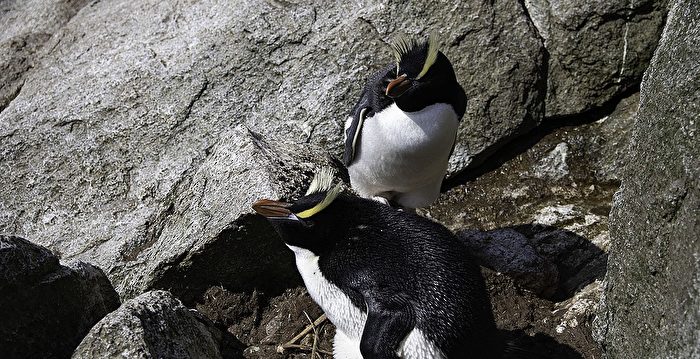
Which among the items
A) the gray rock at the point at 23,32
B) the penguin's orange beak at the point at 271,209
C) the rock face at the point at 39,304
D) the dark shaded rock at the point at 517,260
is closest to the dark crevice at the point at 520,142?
the dark shaded rock at the point at 517,260

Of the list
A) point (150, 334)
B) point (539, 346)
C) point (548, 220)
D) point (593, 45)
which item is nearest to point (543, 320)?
point (539, 346)

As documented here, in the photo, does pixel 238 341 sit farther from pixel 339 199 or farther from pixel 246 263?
pixel 339 199

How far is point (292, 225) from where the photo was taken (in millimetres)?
2887

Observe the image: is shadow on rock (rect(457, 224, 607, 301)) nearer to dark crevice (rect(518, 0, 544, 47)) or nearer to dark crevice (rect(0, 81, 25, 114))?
dark crevice (rect(518, 0, 544, 47))

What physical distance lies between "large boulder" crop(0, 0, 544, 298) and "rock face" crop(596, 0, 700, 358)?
194 cm

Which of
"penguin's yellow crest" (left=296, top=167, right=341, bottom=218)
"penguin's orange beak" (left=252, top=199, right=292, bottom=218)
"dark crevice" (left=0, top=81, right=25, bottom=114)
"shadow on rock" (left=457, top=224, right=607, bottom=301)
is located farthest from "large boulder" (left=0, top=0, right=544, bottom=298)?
"penguin's orange beak" (left=252, top=199, right=292, bottom=218)

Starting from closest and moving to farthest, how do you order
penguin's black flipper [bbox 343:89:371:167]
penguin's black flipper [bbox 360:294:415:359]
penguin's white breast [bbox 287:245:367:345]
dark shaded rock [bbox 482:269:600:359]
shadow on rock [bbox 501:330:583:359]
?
penguin's black flipper [bbox 360:294:415:359], penguin's white breast [bbox 287:245:367:345], shadow on rock [bbox 501:330:583:359], dark shaded rock [bbox 482:269:600:359], penguin's black flipper [bbox 343:89:371:167]

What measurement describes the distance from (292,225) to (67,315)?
2.94ft

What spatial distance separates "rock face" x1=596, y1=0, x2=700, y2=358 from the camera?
2137mm

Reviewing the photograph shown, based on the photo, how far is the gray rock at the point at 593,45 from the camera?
459 cm

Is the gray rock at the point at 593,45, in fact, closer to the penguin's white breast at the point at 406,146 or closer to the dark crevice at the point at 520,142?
the dark crevice at the point at 520,142

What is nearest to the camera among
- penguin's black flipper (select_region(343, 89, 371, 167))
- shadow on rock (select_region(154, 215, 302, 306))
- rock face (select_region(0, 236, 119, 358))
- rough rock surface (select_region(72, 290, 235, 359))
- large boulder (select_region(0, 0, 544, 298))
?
rough rock surface (select_region(72, 290, 235, 359))

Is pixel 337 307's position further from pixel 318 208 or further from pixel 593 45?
pixel 593 45

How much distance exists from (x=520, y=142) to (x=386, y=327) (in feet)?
7.88
